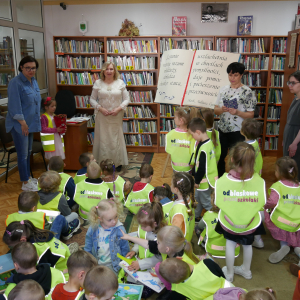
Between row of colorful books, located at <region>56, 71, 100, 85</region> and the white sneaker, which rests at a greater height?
row of colorful books, located at <region>56, 71, 100, 85</region>

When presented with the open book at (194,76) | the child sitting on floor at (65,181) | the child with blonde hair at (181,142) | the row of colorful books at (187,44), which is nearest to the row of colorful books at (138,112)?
the row of colorful books at (187,44)

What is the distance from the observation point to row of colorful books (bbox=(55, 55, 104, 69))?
5.58 meters

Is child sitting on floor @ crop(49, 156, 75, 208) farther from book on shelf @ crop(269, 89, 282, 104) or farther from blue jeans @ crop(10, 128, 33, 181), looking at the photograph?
book on shelf @ crop(269, 89, 282, 104)

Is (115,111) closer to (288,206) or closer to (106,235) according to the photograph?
(106,235)

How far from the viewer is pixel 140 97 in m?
5.75

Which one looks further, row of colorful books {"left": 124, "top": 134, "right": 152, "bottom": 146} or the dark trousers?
row of colorful books {"left": 124, "top": 134, "right": 152, "bottom": 146}

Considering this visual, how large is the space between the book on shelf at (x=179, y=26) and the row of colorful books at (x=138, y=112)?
145cm

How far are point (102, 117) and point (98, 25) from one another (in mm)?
2150

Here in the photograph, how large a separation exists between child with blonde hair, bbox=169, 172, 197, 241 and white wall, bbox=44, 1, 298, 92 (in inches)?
160

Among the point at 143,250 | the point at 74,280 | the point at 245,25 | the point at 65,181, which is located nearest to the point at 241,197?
the point at 143,250

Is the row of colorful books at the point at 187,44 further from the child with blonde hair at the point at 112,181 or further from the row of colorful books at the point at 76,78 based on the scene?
the child with blonde hair at the point at 112,181

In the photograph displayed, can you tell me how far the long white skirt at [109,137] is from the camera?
4598 mm

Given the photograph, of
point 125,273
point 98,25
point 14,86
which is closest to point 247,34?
point 98,25

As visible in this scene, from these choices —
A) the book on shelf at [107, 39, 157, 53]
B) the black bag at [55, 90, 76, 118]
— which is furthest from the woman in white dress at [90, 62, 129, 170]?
the book on shelf at [107, 39, 157, 53]
